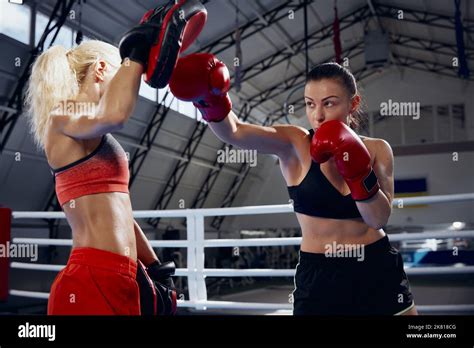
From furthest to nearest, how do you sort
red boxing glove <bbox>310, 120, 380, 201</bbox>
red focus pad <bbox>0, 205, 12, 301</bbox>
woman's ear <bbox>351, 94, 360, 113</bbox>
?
red focus pad <bbox>0, 205, 12, 301</bbox> → woman's ear <bbox>351, 94, 360, 113</bbox> → red boxing glove <bbox>310, 120, 380, 201</bbox>

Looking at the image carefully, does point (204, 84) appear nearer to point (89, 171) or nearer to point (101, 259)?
point (89, 171)

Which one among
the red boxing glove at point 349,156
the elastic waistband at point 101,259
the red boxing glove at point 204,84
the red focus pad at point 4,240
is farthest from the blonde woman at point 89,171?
the red focus pad at point 4,240

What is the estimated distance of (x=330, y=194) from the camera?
1222 mm

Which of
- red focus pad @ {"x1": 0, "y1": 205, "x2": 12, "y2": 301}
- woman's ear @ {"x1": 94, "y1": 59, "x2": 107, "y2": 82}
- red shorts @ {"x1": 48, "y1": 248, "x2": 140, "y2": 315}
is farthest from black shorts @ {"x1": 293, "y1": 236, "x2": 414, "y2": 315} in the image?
red focus pad @ {"x1": 0, "y1": 205, "x2": 12, "y2": 301}

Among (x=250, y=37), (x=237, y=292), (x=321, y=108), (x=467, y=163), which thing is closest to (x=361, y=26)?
(x=250, y=37)

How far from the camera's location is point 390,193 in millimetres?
1281

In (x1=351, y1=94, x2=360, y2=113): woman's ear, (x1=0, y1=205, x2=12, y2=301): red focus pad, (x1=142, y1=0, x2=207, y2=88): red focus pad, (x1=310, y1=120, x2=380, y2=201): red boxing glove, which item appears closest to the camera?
(x1=142, y1=0, x2=207, y2=88): red focus pad

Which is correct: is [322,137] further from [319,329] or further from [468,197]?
[468,197]

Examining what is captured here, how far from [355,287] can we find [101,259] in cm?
65

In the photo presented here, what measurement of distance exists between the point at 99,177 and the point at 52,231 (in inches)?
217

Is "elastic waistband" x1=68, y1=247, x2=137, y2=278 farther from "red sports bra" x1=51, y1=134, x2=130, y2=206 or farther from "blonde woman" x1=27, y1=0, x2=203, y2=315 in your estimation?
"red sports bra" x1=51, y1=134, x2=130, y2=206

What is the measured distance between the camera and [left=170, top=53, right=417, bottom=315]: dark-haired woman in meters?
1.17

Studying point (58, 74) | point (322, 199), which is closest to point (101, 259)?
point (58, 74)

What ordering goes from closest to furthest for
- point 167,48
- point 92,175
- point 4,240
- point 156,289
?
point 167,48 < point 92,175 < point 156,289 < point 4,240
